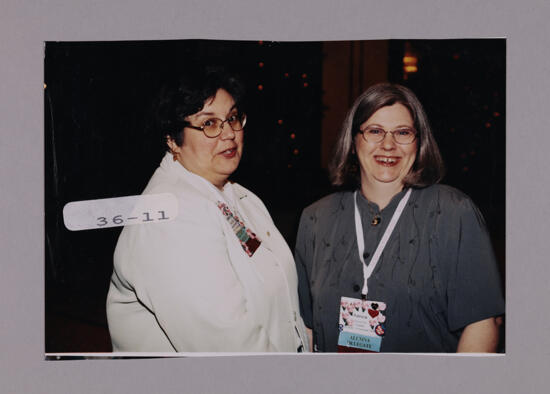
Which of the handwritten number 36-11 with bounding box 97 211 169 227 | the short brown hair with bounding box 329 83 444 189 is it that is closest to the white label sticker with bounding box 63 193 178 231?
the handwritten number 36-11 with bounding box 97 211 169 227

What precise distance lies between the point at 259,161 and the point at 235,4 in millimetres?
717

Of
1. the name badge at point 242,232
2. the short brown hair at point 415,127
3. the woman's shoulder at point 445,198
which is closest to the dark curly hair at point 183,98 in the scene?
the name badge at point 242,232

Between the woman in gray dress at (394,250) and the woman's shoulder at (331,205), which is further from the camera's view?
the woman's shoulder at (331,205)

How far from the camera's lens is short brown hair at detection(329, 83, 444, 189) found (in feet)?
7.22

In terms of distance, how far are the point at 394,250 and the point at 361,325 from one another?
0.36 metres

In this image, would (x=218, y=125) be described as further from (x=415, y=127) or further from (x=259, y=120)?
(x=415, y=127)

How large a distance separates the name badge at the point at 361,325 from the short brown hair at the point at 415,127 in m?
0.55

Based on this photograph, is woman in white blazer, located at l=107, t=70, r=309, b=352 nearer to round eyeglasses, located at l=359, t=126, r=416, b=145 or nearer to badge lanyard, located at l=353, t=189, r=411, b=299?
badge lanyard, located at l=353, t=189, r=411, b=299

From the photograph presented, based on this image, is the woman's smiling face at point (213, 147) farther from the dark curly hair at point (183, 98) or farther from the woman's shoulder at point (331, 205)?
the woman's shoulder at point (331, 205)

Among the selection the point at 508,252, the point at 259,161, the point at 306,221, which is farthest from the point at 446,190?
the point at 259,161

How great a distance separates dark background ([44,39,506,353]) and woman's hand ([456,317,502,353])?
28 centimetres

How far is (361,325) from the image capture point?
222 cm

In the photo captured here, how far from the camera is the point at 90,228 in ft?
7.50

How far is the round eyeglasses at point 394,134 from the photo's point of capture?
2182 millimetres
